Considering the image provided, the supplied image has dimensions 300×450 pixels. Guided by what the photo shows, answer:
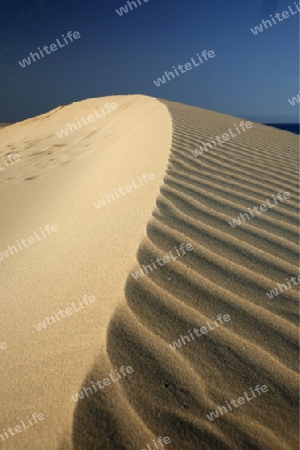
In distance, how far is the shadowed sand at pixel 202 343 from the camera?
3.31ft

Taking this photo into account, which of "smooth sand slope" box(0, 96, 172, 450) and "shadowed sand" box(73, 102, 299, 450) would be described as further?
"smooth sand slope" box(0, 96, 172, 450)

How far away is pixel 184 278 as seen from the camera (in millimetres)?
1537

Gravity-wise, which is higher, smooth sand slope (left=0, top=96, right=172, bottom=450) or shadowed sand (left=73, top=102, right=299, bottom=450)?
smooth sand slope (left=0, top=96, right=172, bottom=450)

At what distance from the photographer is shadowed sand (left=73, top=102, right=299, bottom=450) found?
1.01 m

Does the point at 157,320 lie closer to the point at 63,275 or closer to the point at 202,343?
the point at 202,343

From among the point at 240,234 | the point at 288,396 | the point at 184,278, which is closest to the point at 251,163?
the point at 240,234

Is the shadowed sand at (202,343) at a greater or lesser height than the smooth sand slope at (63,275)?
lesser

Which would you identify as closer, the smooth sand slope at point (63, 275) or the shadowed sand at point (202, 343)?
the shadowed sand at point (202, 343)

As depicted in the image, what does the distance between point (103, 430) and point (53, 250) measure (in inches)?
51.9

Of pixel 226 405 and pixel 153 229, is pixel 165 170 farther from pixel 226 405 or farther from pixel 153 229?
pixel 226 405

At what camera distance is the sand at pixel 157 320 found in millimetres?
1027

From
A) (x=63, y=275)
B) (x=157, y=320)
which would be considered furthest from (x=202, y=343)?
(x=63, y=275)

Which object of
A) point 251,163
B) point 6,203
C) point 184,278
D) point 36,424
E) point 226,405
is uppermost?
point 6,203

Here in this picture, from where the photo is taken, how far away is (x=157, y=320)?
1.32m
